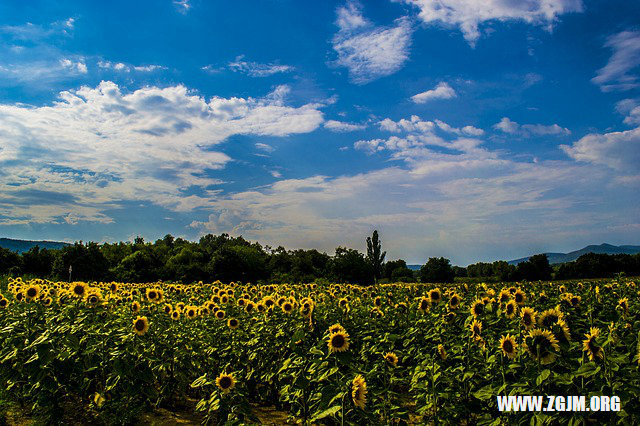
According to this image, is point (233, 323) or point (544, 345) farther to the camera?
point (233, 323)

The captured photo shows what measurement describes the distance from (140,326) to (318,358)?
2.66 m

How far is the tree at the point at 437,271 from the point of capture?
44.6 m

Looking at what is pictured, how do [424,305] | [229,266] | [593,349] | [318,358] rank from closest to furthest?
[593,349] → [318,358] → [424,305] → [229,266]

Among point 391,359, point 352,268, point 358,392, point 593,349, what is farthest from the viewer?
point 352,268

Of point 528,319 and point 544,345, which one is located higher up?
point 528,319

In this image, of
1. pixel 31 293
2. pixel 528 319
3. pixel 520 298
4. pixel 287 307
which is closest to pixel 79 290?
Result: pixel 31 293

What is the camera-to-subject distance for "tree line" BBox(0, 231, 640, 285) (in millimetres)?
31062

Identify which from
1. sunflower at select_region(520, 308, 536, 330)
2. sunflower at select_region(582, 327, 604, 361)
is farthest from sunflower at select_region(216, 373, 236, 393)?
sunflower at select_region(582, 327, 604, 361)

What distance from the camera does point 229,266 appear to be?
32500 millimetres

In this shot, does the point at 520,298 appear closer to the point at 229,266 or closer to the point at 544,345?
the point at 544,345

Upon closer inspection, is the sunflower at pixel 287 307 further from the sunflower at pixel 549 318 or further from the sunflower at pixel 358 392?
the sunflower at pixel 549 318

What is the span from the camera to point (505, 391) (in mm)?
3875

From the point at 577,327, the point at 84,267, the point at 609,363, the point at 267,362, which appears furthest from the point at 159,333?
the point at 84,267

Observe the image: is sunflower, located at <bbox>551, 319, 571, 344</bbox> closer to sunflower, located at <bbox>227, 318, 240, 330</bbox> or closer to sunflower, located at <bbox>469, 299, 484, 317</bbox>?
sunflower, located at <bbox>469, 299, 484, 317</bbox>
